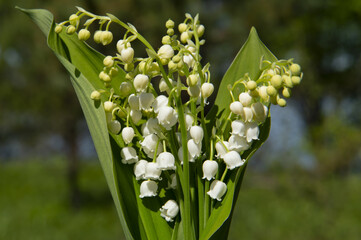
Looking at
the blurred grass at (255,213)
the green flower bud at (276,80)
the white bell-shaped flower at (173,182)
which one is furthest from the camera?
the blurred grass at (255,213)

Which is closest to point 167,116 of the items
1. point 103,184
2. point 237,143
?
point 237,143

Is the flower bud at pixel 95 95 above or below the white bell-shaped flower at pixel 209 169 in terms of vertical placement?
above

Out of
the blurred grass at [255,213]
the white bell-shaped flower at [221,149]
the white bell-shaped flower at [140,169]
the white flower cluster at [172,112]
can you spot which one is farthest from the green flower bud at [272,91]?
the blurred grass at [255,213]

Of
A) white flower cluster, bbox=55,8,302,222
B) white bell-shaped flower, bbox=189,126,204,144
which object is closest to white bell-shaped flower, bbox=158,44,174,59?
white flower cluster, bbox=55,8,302,222

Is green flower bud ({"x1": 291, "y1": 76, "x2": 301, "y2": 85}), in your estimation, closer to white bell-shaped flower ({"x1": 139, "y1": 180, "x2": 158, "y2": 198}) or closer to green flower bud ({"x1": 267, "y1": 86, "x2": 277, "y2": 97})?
green flower bud ({"x1": 267, "y1": 86, "x2": 277, "y2": 97})

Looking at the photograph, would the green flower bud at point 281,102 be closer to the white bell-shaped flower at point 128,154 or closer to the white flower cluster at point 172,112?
the white flower cluster at point 172,112

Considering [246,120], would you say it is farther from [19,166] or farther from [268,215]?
[19,166]
